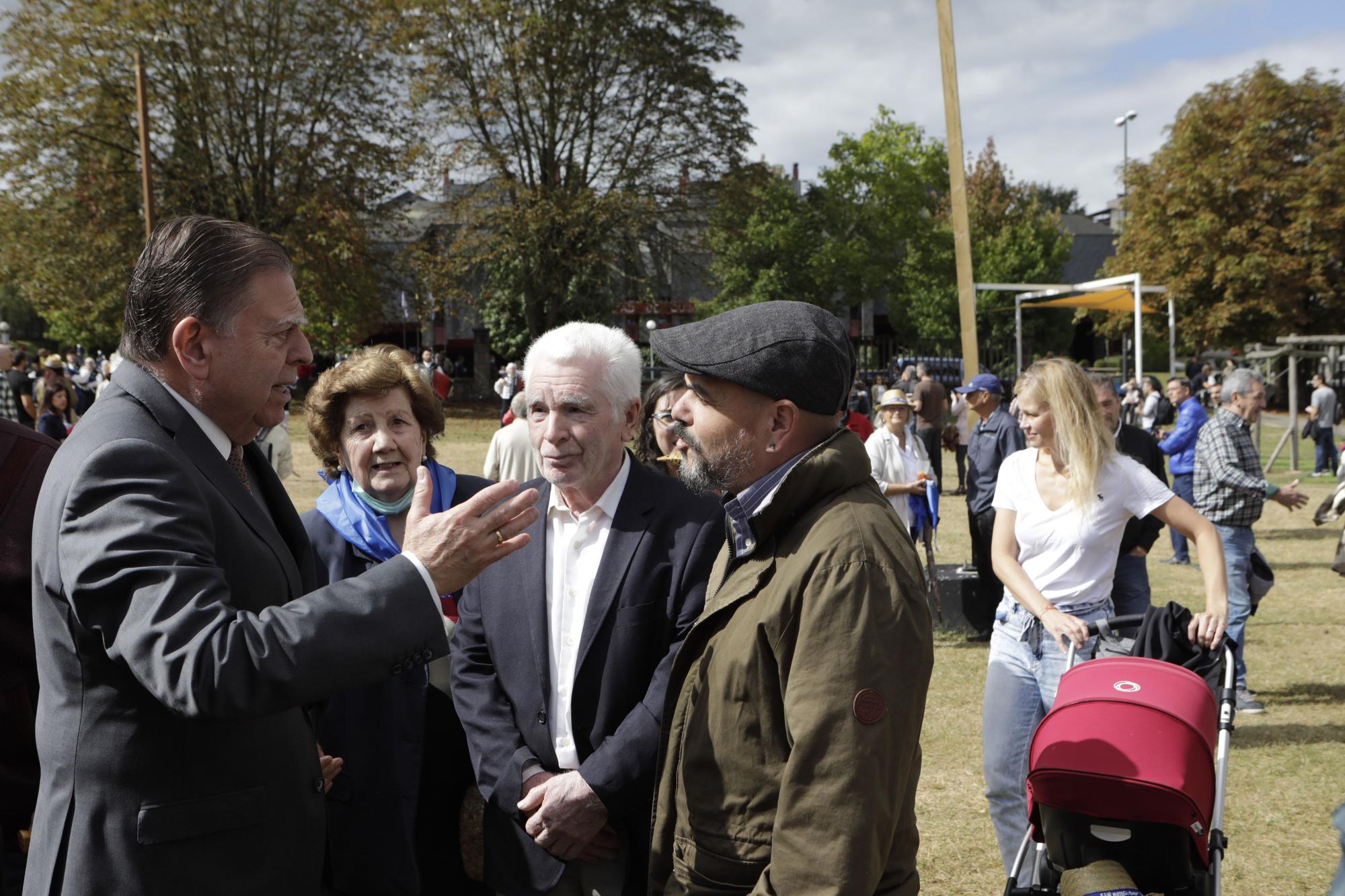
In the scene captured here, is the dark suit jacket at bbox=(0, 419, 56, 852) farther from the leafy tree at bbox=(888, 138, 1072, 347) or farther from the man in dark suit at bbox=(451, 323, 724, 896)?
the leafy tree at bbox=(888, 138, 1072, 347)

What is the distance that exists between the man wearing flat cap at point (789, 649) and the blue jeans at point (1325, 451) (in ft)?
65.5

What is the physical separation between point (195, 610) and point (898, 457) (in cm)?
804

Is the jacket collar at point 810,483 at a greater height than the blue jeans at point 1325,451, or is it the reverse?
the jacket collar at point 810,483

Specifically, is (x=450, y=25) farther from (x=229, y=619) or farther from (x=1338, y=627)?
(x=229, y=619)

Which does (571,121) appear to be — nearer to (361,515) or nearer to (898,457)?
(898,457)

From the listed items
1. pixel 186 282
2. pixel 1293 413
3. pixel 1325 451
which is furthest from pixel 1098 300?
pixel 186 282

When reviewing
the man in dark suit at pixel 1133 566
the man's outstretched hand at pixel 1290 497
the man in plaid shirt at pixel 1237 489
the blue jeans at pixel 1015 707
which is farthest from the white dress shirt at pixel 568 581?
the man's outstretched hand at pixel 1290 497

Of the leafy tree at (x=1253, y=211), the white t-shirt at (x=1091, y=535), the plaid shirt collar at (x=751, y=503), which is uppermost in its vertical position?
the leafy tree at (x=1253, y=211)

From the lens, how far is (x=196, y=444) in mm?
1973

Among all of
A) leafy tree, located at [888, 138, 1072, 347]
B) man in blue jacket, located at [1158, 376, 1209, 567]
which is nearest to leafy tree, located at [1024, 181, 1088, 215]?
leafy tree, located at [888, 138, 1072, 347]

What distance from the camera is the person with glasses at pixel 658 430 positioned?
16.1 feet

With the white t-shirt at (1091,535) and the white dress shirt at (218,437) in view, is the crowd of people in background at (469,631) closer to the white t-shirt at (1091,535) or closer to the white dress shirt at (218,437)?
the white dress shirt at (218,437)

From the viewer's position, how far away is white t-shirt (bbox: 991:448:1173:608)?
13.4 feet

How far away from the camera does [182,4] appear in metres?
28.9
